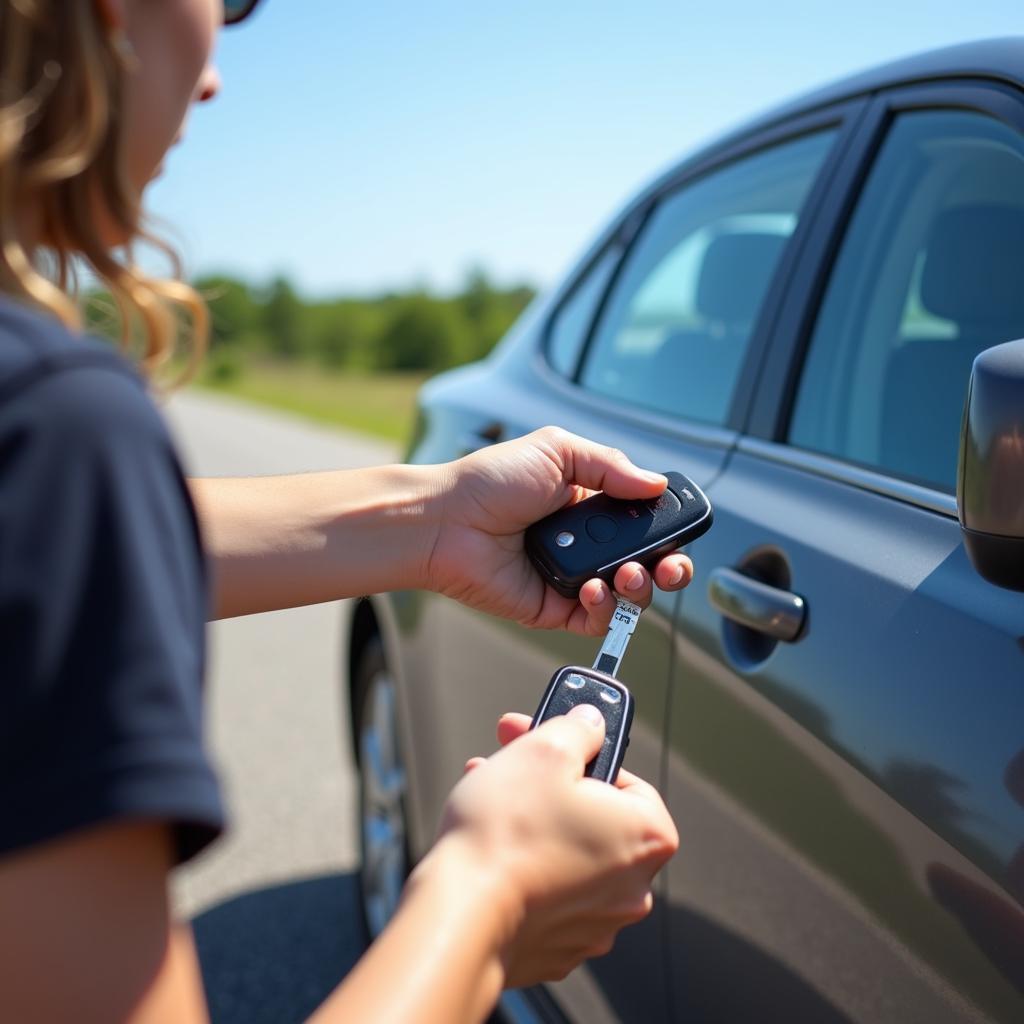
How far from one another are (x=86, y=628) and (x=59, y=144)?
36 centimetres

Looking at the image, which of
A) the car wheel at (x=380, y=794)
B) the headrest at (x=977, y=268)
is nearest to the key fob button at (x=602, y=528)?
the headrest at (x=977, y=268)

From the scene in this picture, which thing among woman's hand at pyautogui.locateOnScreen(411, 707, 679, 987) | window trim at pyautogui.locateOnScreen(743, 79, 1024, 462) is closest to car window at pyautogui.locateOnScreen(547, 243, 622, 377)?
window trim at pyautogui.locateOnScreen(743, 79, 1024, 462)

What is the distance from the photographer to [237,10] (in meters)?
1.36

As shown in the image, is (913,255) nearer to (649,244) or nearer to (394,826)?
(649,244)

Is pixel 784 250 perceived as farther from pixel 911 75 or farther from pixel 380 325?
pixel 380 325

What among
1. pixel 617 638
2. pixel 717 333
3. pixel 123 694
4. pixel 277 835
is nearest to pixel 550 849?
pixel 123 694

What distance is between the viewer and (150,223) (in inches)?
37.2

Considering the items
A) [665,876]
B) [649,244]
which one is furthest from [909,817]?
[649,244]

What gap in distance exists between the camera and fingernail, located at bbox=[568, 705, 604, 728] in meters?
1.10

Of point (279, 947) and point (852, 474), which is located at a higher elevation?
point (852, 474)

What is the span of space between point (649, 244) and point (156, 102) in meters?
2.02

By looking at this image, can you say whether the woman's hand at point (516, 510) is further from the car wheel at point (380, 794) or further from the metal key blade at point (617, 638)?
the car wheel at point (380, 794)

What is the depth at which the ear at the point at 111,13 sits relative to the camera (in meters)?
0.82

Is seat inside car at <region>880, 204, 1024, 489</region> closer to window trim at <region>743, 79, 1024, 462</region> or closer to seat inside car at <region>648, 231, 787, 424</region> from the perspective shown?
window trim at <region>743, 79, 1024, 462</region>
